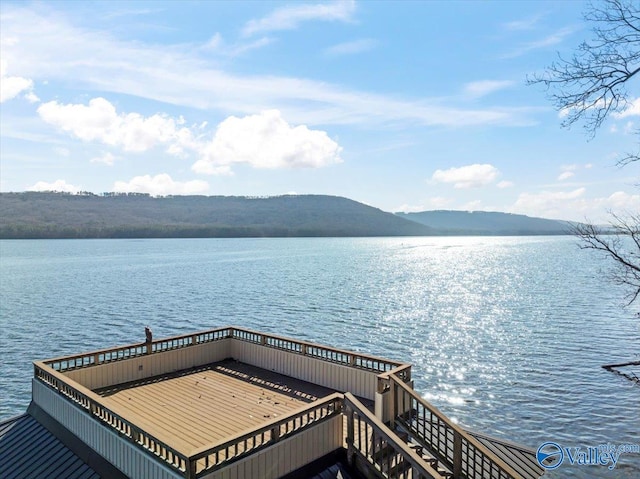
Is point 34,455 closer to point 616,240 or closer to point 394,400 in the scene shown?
point 394,400

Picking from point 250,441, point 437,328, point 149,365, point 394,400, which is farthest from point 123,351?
point 437,328

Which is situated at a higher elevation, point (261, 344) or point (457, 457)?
point (261, 344)

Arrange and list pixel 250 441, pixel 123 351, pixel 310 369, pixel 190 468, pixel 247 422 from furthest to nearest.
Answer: pixel 123 351 → pixel 310 369 → pixel 247 422 → pixel 250 441 → pixel 190 468

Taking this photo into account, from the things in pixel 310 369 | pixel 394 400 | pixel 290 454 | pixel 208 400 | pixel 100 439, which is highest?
pixel 394 400

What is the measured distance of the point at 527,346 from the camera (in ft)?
95.0

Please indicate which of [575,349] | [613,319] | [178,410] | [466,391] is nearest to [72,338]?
[178,410]

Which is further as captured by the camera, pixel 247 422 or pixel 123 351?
pixel 123 351

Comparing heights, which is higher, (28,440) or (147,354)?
(147,354)

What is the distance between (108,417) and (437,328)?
94.8ft

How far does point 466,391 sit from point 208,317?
22974mm

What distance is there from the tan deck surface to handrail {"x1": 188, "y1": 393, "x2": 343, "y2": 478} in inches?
29.5

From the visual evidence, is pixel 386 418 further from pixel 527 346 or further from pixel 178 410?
pixel 527 346

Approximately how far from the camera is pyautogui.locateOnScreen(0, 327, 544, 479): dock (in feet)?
25.3

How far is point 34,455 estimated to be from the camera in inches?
395
